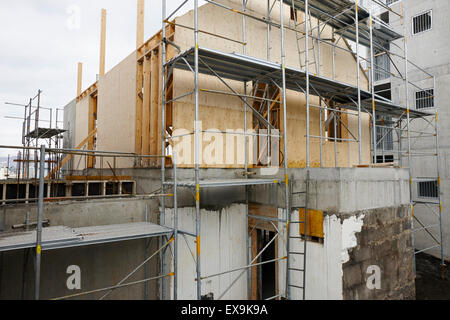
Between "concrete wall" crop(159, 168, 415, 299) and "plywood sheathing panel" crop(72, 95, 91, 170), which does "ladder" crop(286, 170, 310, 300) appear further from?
"plywood sheathing panel" crop(72, 95, 91, 170)

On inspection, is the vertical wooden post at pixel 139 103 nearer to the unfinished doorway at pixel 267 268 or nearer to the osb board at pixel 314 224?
the unfinished doorway at pixel 267 268

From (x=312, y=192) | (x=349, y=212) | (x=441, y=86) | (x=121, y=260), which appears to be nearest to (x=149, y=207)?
(x=121, y=260)

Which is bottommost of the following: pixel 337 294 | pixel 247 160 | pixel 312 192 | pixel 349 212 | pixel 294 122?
pixel 337 294

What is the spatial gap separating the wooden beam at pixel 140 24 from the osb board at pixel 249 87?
12.5 feet

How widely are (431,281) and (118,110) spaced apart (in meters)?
13.8

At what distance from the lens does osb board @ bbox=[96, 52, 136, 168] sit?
10.6 m

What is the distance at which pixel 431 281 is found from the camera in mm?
10891

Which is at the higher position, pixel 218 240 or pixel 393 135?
pixel 393 135

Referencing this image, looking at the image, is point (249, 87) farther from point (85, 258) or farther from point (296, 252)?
point (85, 258)

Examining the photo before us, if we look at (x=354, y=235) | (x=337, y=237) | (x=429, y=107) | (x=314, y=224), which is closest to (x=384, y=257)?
(x=354, y=235)

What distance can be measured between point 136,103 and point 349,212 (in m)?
7.65

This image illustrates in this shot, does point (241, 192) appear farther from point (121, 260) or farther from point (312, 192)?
point (121, 260)

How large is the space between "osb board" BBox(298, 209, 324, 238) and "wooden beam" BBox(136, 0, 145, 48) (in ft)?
29.2

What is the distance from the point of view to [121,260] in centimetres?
693
